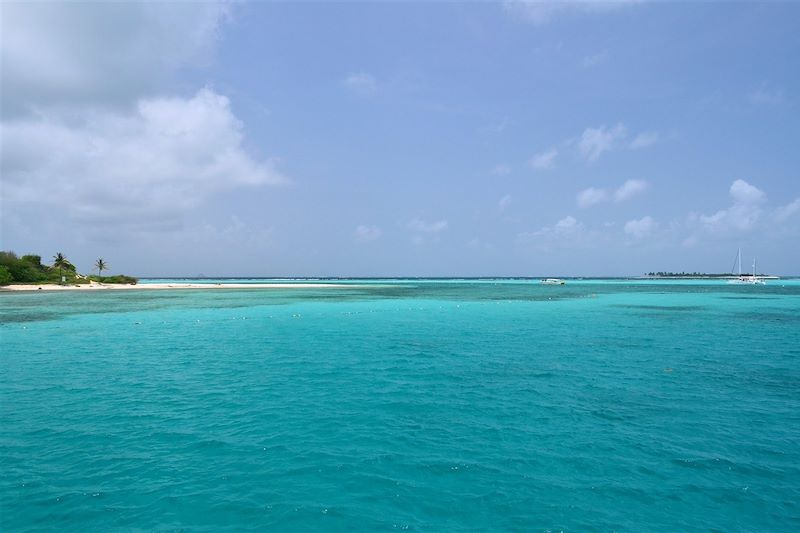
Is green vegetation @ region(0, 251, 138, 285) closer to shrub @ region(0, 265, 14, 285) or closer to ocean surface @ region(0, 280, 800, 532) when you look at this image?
A: shrub @ region(0, 265, 14, 285)

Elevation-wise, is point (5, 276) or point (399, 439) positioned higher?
point (5, 276)

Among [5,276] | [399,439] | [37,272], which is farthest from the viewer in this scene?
[37,272]

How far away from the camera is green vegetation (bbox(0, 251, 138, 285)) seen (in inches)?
3991

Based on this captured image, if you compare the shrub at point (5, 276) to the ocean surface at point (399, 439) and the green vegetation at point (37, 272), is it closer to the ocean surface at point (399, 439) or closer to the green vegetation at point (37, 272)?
the green vegetation at point (37, 272)

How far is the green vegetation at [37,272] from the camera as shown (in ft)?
333

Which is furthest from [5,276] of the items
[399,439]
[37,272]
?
[399,439]

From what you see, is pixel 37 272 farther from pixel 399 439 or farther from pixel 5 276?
pixel 399 439

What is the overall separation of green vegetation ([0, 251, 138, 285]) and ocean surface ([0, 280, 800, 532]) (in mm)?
98883

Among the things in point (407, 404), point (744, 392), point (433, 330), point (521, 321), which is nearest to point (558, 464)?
point (407, 404)

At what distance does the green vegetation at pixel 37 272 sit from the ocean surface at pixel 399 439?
324 feet

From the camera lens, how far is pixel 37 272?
10888cm

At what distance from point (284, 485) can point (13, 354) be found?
25.8 m

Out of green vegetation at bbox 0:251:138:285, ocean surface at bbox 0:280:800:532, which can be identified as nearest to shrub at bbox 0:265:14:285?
green vegetation at bbox 0:251:138:285

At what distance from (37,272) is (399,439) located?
132839mm
